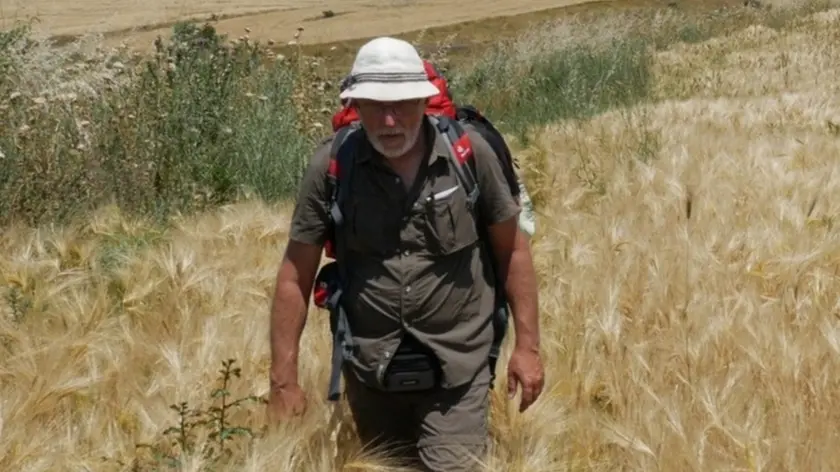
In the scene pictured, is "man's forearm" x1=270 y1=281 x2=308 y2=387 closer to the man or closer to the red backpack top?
the man

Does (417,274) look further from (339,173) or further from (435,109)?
(435,109)

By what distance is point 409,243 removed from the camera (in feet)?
10.4

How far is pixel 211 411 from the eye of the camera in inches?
117

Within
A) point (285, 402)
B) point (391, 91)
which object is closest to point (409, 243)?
point (391, 91)

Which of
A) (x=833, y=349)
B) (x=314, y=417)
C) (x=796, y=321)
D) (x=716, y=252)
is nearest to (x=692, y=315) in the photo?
(x=796, y=321)

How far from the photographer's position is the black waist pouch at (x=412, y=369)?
3.21 meters

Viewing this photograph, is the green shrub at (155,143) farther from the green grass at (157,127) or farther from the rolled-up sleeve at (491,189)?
the rolled-up sleeve at (491,189)

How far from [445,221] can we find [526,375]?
53 cm

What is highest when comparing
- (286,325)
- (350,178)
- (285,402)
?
(350,178)

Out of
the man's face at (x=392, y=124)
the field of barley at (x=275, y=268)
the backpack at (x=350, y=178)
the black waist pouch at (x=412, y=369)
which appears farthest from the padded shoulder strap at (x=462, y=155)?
the field of barley at (x=275, y=268)

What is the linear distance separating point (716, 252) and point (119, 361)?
2.62 meters

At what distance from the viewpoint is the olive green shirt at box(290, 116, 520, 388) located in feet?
10.4

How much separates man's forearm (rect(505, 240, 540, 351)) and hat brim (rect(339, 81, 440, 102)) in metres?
0.61

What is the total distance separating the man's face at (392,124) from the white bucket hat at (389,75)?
2.4 inches
